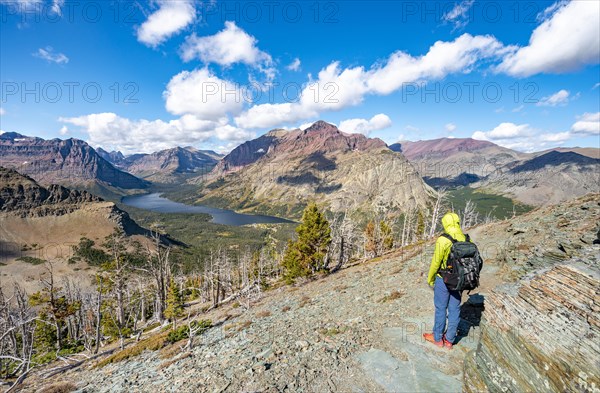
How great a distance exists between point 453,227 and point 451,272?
1368 millimetres

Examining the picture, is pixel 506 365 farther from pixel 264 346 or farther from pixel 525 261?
pixel 525 261

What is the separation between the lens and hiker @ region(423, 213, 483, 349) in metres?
7.88

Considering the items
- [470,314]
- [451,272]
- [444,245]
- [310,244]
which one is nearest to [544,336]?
[451,272]

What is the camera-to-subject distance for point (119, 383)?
42.0 ft

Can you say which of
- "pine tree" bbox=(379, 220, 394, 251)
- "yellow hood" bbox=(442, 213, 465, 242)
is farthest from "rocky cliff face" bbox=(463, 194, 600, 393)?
"pine tree" bbox=(379, 220, 394, 251)

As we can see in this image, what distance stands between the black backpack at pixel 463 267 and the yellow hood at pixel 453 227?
286 millimetres

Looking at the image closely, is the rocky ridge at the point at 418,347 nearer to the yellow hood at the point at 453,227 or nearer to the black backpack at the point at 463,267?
the black backpack at the point at 463,267

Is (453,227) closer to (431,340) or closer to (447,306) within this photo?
(447,306)

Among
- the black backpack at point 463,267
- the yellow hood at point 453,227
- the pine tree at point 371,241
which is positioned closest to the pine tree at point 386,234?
the pine tree at point 371,241

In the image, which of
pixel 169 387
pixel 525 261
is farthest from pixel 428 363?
pixel 525 261

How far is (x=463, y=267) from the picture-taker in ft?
25.9

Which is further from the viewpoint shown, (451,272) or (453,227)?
(453,227)

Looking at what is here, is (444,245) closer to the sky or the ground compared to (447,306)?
closer to the sky

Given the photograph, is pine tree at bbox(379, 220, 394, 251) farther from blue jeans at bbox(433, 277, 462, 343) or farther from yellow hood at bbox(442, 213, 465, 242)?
yellow hood at bbox(442, 213, 465, 242)
